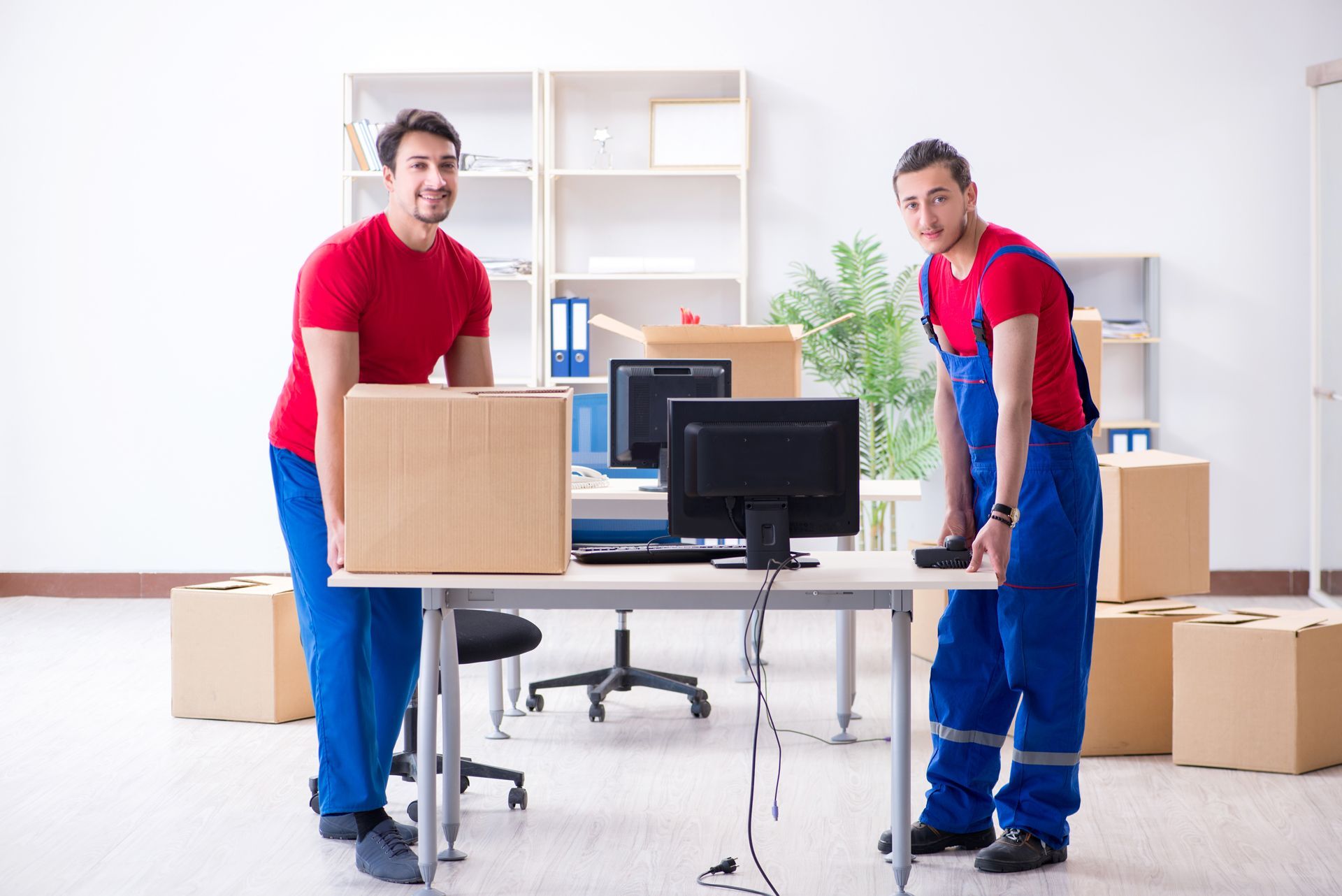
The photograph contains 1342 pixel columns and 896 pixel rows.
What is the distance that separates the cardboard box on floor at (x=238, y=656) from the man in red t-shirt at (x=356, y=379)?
1.07 m

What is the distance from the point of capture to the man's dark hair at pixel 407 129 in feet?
8.48

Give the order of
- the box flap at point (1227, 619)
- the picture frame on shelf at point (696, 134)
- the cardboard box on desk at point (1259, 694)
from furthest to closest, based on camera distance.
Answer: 1. the picture frame on shelf at point (696, 134)
2. the box flap at point (1227, 619)
3. the cardboard box on desk at point (1259, 694)

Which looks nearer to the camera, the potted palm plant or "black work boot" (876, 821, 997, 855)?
"black work boot" (876, 821, 997, 855)

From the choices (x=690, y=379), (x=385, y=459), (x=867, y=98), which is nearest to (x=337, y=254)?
(x=385, y=459)

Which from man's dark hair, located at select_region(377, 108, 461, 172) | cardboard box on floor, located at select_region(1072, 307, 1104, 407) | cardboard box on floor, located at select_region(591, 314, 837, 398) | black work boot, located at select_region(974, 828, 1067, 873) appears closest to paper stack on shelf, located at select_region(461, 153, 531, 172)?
cardboard box on floor, located at select_region(591, 314, 837, 398)

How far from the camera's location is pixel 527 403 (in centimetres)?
234

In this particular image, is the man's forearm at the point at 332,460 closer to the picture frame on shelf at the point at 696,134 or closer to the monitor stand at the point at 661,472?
the monitor stand at the point at 661,472

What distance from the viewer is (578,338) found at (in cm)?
538

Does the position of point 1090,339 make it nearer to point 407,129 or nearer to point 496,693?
point 496,693

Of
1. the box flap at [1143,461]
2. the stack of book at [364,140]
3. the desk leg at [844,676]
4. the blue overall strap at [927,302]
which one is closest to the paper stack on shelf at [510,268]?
the stack of book at [364,140]

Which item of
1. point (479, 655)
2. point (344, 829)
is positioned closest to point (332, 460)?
point (479, 655)

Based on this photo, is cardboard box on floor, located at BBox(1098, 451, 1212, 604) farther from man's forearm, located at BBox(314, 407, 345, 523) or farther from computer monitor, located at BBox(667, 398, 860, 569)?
man's forearm, located at BBox(314, 407, 345, 523)

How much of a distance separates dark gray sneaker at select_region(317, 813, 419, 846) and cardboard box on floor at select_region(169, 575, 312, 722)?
0.98m

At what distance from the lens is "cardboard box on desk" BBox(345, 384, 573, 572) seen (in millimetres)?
2334
